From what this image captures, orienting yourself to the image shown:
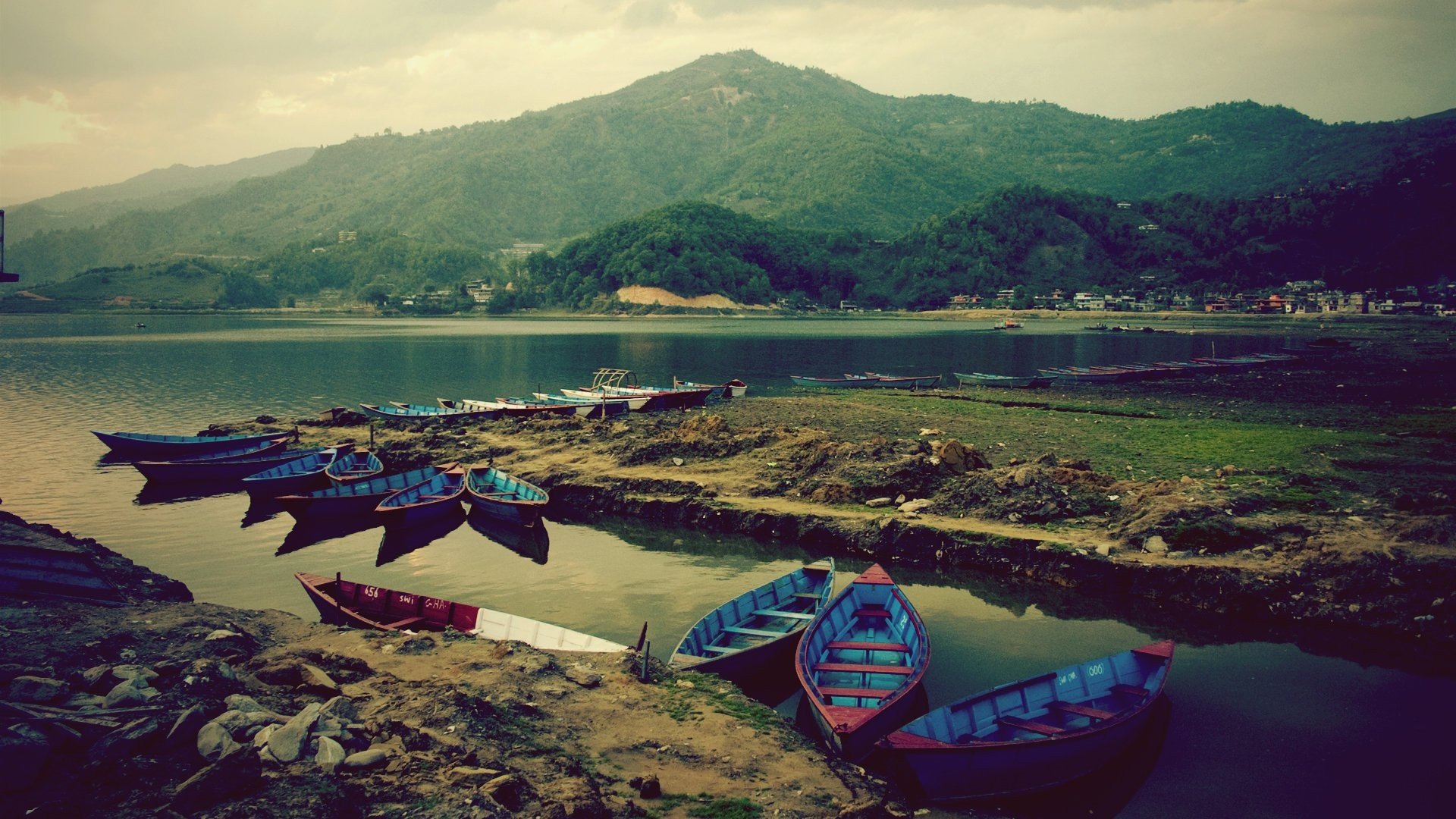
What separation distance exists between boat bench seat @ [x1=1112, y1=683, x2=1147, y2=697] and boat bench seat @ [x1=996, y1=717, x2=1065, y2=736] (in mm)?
1497

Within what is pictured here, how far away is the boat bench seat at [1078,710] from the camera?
1206cm

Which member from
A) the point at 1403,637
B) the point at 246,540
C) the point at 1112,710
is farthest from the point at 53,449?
the point at 1403,637

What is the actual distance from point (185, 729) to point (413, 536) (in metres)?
16.8

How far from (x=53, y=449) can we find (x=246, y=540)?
70.8 ft

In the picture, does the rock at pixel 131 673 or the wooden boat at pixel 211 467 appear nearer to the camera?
the rock at pixel 131 673

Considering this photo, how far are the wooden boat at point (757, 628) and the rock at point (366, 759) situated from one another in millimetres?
5514

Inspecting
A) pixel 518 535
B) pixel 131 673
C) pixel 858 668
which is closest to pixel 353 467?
pixel 518 535

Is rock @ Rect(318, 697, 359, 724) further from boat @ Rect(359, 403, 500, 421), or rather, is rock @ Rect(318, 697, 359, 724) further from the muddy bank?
boat @ Rect(359, 403, 500, 421)

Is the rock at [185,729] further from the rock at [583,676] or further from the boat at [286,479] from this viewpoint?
the boat at [286,479]

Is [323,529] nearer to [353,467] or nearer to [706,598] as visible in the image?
[353,467]

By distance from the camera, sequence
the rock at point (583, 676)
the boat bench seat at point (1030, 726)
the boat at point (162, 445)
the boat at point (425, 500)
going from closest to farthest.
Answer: the boat bench seat at point (1030, 726)
the rock at point (583, 676)
the boat at point (425, 500)
the boat at point (162, 445)

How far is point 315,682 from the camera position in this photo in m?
11.2

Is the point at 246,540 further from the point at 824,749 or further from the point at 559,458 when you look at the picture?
the point at 824,749

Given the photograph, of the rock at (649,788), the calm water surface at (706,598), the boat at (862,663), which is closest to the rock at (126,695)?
the rock at (649,788)
